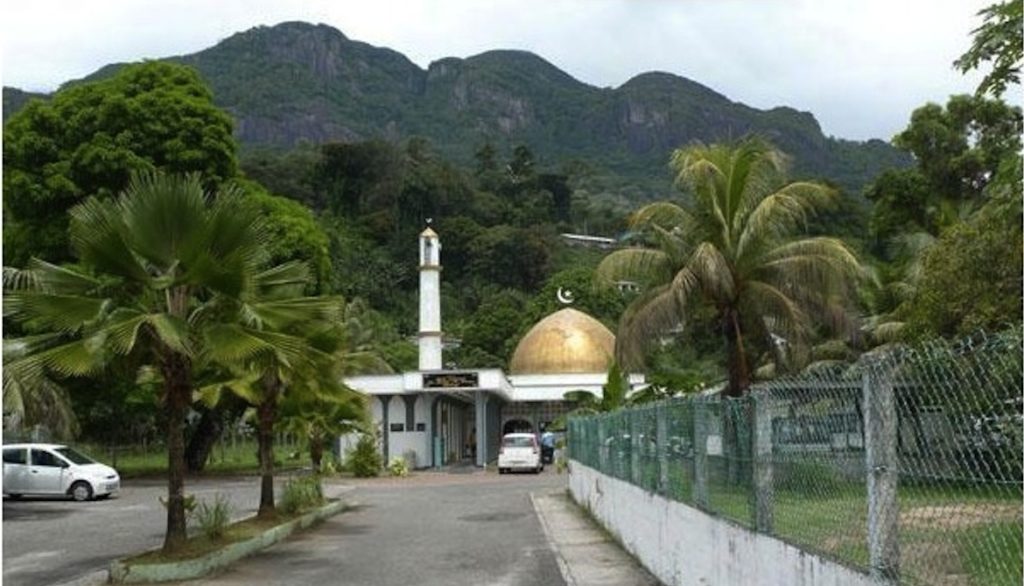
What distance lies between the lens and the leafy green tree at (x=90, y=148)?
36.7 meters

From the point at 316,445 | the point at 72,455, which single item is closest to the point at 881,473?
the point at 316,445

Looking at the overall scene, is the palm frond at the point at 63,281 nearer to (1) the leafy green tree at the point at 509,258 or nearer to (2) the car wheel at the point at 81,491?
(2) the car wheel at the point at 81,491

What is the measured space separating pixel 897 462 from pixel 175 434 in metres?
11.9

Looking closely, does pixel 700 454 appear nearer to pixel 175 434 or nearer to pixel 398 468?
pixel 175 434

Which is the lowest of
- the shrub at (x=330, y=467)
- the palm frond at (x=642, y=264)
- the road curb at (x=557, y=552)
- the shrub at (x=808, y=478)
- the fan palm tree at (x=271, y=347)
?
the road curb at (x=557, y=552)

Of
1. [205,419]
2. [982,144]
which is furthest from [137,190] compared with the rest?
[205,419]

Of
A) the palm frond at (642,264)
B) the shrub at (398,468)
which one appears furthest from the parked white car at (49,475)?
the palm frond at (642,264)

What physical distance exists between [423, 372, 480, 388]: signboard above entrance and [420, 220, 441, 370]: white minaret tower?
28.9ft

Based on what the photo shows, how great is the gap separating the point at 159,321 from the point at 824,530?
31.3ft

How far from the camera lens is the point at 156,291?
15.2m

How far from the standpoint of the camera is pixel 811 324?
2623 centimetres

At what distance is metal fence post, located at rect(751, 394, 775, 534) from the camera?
8.47 meters

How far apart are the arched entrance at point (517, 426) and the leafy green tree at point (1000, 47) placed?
49.6 metres

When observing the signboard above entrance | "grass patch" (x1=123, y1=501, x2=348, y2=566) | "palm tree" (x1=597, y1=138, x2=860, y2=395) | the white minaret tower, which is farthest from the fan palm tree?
the white minaret tower
